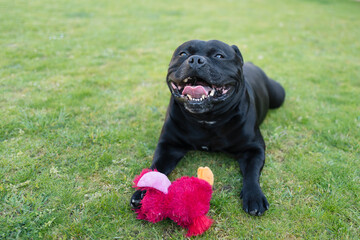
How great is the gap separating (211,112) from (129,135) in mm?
1188

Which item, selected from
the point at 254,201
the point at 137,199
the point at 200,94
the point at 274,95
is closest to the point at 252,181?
the point at 254,201

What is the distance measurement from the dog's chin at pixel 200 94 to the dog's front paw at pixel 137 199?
879mm

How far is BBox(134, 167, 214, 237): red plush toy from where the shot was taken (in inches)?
82.7

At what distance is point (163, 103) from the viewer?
434 cm

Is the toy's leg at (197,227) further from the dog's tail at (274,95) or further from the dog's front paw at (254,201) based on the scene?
the dog's tail at (274,95)

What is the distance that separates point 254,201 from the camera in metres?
2.43

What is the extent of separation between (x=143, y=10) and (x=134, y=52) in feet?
17.1

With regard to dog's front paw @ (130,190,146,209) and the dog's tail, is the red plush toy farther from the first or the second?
the dog's tail

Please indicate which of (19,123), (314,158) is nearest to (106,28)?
(19,123)

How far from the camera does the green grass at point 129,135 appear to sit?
229 cm

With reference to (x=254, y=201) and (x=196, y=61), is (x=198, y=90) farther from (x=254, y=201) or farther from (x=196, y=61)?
(x=254, y=201)

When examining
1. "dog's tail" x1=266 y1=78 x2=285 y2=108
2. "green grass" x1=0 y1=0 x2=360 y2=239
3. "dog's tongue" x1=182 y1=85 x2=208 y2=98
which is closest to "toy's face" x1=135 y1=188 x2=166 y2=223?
"green grass" x1=0 y1=0 x2=360 y2=239

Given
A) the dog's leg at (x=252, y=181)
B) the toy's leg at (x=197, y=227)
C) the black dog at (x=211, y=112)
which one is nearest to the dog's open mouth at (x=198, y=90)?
the black dog at (x=211, y=112)

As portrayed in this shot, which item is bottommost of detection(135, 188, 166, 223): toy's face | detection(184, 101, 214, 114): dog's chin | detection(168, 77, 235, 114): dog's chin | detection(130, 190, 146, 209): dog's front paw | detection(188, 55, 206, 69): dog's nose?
detection(130, 190, 146, 209): dog's front paw
